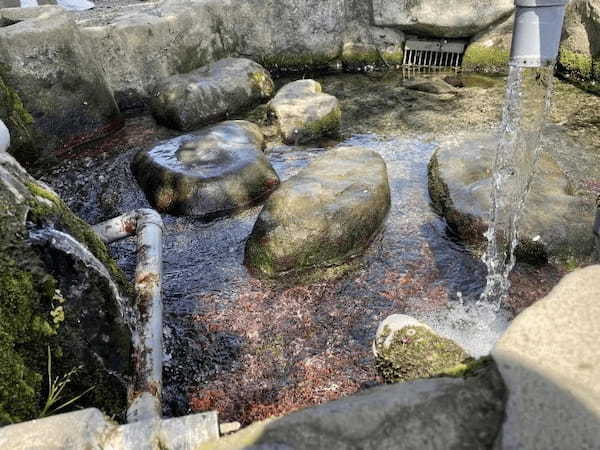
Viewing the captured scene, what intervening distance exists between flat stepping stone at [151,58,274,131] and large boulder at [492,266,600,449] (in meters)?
7.31

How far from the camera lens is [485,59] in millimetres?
10477

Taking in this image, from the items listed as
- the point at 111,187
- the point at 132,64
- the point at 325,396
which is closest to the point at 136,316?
the point at 325,396

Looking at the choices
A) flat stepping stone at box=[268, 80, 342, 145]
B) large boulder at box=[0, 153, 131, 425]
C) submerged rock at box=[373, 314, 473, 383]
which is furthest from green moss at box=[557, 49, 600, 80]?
large boulder at box=[0, 153, 131, 425]

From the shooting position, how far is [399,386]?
148cm

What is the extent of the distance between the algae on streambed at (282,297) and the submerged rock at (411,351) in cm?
63

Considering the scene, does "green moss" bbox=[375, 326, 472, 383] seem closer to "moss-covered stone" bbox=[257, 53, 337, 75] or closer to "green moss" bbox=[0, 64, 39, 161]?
"green moss" bbox=[0, 64, 39, 161]

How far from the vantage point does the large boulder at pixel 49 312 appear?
2.33m

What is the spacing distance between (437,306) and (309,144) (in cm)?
408

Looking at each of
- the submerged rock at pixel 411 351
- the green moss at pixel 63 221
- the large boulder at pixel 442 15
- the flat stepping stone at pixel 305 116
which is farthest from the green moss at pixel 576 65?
the green moss at pixel 63 221

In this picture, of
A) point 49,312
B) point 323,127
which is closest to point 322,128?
point 323,127

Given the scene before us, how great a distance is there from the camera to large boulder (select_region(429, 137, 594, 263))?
4.57 metres

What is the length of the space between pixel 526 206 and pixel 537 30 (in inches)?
89.4

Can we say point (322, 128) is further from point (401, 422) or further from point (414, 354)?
point (401, 422)

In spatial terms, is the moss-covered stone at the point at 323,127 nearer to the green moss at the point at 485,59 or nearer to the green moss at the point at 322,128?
the green moss at the point at 322,128
